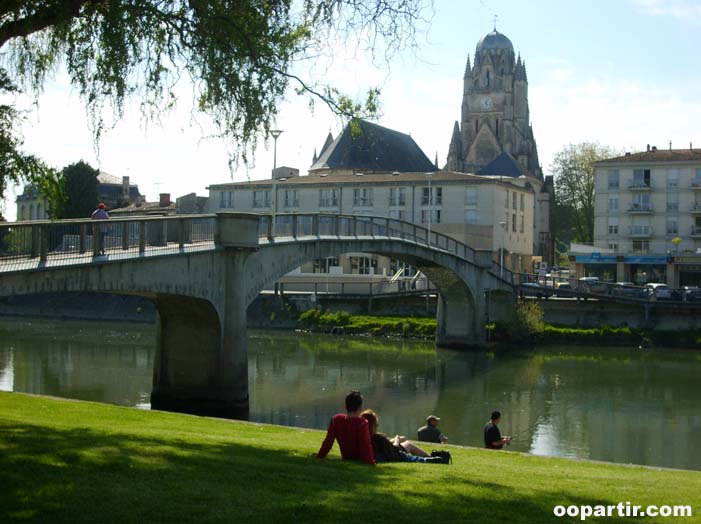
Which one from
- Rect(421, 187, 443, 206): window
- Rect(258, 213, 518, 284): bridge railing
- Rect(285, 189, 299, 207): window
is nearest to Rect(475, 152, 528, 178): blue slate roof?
Rect(421, 187, 443, 206): window

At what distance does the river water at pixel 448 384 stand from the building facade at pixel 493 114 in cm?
8385

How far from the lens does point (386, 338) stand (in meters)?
59.2

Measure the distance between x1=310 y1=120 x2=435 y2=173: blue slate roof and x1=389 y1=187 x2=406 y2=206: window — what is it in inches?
565

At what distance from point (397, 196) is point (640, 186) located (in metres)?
19.4

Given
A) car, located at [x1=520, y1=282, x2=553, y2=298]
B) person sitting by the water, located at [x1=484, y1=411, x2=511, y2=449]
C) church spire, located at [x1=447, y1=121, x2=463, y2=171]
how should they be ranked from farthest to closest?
church spire, located at [x1=447, y1=121, x2=463, y2=171], car, located at [x1=520, y1=282, x2=553, y2=298], person sitting by the water, located at [x1=484, y1=411, x2=511, y2=449]

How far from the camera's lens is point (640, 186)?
78.9 metres

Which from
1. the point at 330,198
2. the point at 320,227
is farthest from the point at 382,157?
the point at 320,227

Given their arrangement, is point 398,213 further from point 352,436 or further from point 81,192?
point 352,436

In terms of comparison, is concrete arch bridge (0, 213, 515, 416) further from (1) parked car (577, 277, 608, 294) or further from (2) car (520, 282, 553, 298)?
(1) parked car (577, 277, 608, 294)

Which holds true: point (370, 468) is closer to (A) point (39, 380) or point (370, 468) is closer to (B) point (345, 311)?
(A) point (39, 380)

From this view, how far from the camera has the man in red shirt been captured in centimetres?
1129

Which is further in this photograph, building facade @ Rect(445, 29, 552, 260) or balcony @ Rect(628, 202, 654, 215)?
building facade @ Rect(445, 29, 552, 260)

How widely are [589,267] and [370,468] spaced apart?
2805 inches

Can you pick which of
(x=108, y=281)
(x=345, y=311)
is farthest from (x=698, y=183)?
(x=108, y=281)
